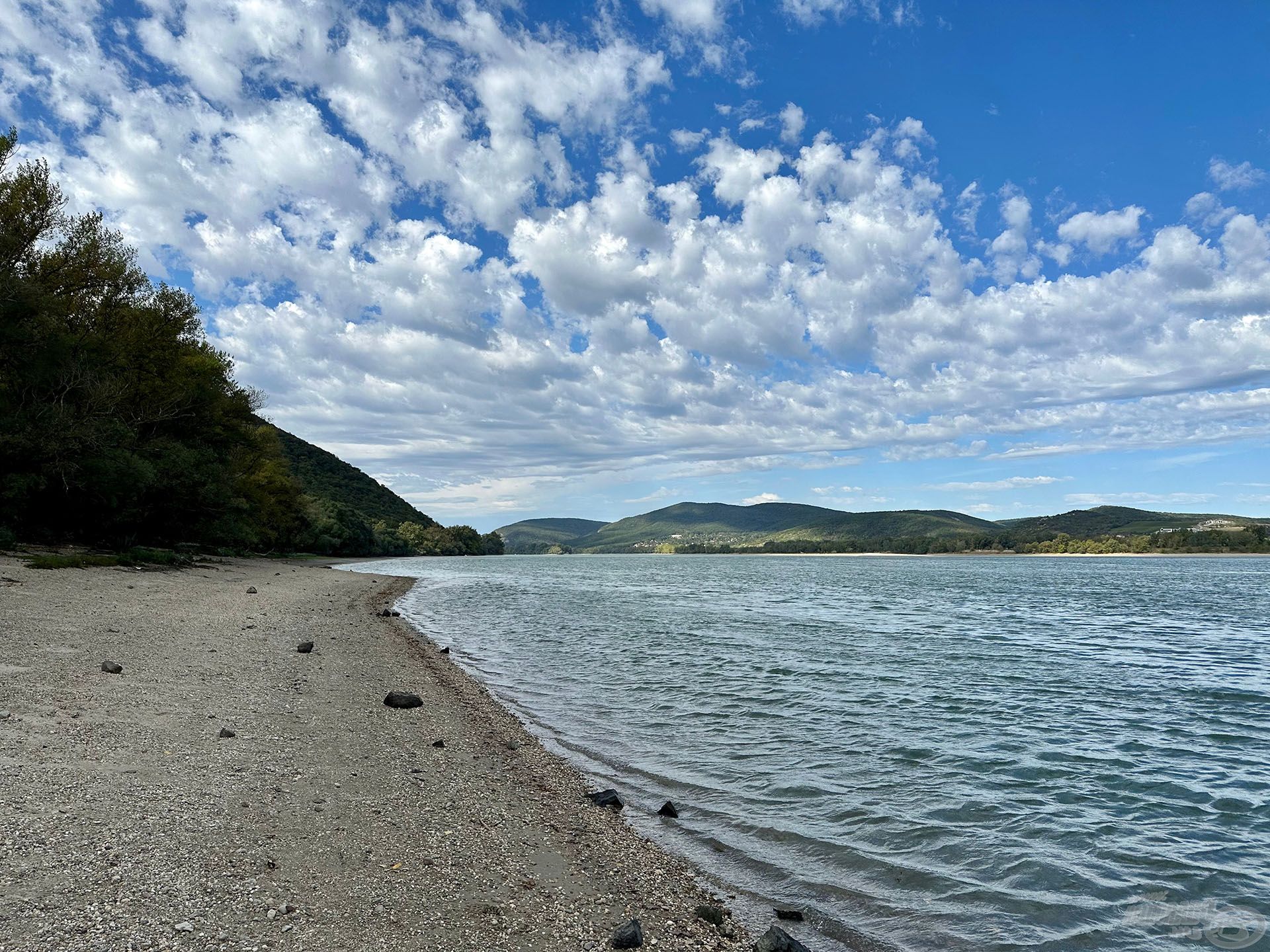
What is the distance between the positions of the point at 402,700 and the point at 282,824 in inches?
277

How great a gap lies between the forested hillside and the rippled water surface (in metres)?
20.6

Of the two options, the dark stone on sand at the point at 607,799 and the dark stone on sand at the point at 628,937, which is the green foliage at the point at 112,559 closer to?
the dark stone on sand at the point at 607,799

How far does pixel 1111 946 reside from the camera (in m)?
6.71

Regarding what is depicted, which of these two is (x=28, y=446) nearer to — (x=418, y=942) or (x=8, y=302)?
(x=8, y=302)

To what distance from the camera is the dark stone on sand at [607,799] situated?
9734 millimetres

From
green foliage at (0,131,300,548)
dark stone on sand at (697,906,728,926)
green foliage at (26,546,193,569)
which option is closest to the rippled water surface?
dark stone on sand at (697,906,728,926)

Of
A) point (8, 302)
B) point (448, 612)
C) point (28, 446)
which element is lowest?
point (448, 612)

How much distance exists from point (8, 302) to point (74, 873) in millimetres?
36821

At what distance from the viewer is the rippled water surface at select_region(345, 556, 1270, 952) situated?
757 centimetres

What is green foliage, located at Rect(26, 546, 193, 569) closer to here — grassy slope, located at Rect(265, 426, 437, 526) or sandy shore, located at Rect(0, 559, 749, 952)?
sandy shore, located at Rect(0, 559, 749, 952)

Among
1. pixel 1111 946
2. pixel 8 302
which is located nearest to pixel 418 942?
pixel 1111 946

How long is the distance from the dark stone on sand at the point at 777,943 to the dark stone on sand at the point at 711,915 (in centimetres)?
53

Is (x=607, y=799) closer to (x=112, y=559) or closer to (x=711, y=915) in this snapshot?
(x=711, y=915)

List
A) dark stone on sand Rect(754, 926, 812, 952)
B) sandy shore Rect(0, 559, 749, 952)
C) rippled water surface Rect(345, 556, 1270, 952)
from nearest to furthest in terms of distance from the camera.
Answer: sandy shore Rect(0, 559, 749, 952) → dark stone on sand Rect(754, 926, 812, 952) → rippled water surface Rect(345, 556, 1270, 952)
